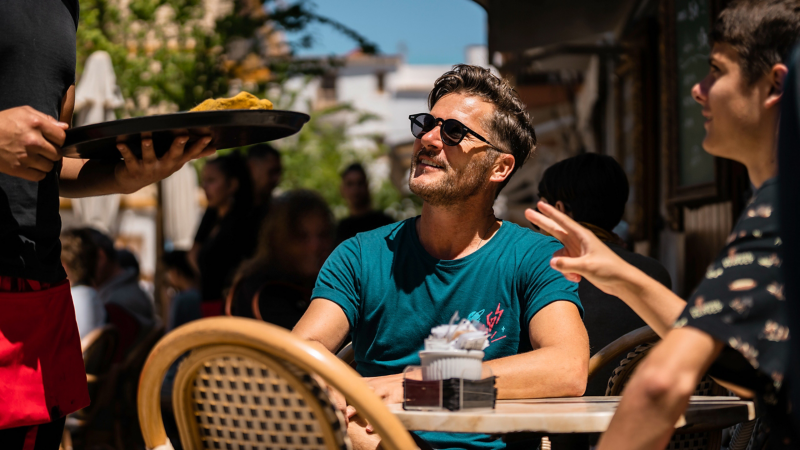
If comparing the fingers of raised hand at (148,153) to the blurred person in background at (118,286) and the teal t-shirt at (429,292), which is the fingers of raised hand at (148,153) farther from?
the blurred person in background at (118,286)

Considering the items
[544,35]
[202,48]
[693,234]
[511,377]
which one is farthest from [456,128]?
[202,48]

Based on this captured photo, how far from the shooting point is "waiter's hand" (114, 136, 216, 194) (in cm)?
203

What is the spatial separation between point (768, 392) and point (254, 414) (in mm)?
952

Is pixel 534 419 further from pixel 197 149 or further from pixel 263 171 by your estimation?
pixel 263 171

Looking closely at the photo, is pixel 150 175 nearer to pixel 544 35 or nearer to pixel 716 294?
pixel 716 294

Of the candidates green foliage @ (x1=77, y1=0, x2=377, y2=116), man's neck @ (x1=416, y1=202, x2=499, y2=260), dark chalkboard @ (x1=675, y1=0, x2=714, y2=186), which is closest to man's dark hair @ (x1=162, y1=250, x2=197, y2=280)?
green foliage @ (x1=77, y1=0, x2=377, y2=116)

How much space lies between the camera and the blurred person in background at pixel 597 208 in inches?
120

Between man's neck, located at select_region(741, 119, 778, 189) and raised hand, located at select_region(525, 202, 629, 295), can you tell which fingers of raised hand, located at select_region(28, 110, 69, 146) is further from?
man's neck, located at select_region(741, 119, 778, 189)

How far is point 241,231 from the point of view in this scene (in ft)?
17.9

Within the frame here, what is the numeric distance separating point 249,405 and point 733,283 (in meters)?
0.89

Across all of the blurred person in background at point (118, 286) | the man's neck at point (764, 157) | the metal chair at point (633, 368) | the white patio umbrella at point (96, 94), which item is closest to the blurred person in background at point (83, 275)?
the blurred person in background at point (118, 286)

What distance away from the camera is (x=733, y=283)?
1390 millimetres

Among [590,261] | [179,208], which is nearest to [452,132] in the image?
[590,261]

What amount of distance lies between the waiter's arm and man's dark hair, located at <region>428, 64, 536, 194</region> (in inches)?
41.2
